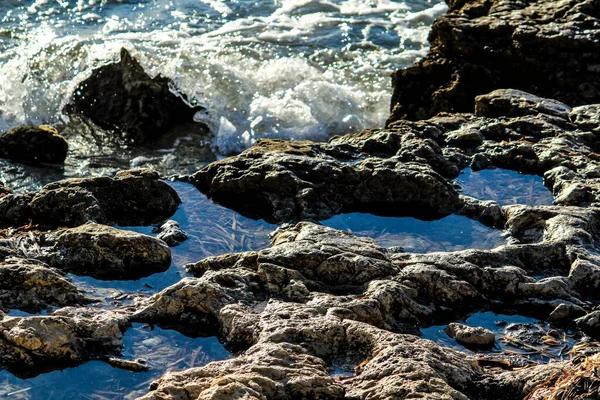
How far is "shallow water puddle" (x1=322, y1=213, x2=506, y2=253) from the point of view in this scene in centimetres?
479

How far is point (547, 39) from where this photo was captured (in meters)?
7.24

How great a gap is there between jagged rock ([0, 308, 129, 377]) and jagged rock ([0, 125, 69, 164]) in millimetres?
4409

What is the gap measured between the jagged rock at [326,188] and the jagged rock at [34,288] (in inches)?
62.0

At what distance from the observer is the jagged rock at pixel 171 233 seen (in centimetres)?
475

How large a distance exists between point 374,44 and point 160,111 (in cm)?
459

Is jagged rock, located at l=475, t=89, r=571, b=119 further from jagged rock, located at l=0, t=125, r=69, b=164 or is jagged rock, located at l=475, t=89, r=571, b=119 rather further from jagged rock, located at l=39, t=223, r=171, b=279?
jagged rock, located at l=0, t=125, r=69, b=164

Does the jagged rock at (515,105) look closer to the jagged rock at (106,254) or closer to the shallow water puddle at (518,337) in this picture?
the shallow water puddle at (518,337)

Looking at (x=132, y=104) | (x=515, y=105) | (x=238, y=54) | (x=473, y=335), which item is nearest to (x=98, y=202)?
(x=473, y=335)

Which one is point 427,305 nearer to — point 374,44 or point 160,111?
point 160,111

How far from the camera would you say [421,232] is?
16.3 feet

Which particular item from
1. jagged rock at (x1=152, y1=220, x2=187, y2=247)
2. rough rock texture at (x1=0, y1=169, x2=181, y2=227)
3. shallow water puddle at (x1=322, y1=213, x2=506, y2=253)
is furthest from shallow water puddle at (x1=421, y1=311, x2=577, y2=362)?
rough rock texture at (x1=0, y1=169, x2=181, y2=227)

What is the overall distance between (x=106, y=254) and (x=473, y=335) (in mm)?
2098

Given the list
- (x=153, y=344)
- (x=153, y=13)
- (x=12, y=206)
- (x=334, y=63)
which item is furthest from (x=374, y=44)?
(x=153, y=344)

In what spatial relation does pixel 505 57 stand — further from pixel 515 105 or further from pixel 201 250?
pixel 201 250
